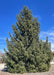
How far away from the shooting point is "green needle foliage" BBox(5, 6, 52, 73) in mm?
7152

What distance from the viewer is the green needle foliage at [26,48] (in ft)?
23.5

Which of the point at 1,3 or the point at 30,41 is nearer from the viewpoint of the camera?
the point at 30,41

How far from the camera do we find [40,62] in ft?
24.4

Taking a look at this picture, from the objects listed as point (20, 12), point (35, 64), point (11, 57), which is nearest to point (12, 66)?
point (11, 57)

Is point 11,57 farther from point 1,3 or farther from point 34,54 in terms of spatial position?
point 1,3

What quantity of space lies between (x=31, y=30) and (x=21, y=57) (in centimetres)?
258

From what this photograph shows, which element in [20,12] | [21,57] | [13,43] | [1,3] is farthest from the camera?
[1,3]

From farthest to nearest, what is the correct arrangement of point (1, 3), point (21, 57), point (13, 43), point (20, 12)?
point (1, 3) → point (20, 12) → point (13, 43) → point (21, 57)

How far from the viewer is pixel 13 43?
7.80 meters

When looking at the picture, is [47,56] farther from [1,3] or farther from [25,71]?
[1,3]

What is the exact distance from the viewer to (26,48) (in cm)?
771

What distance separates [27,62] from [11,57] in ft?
4.82

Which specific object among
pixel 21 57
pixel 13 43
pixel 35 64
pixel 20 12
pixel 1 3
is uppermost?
pixel 1 3

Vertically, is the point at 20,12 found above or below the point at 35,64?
above
